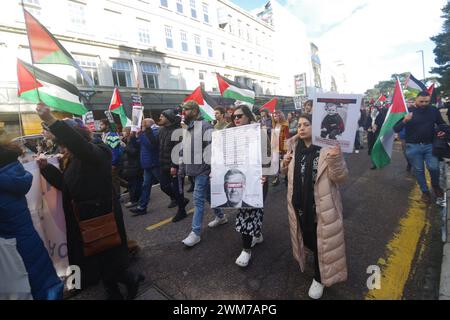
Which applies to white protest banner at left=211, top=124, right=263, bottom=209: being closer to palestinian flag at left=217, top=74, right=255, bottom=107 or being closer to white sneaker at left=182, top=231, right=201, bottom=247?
white sneaker at left=182, top=231, right=201, bottom=247

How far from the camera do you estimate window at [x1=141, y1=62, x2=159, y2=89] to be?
20.2 m

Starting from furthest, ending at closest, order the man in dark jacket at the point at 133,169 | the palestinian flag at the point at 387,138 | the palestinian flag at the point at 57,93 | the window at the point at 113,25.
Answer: the window at the point at 113,25
the man in dark jacket at the point at 133,169
the palestinian flag at the point at 387,138
the palestinian flag at the point at 57,93

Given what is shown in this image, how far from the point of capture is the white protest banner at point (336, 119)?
2.14m

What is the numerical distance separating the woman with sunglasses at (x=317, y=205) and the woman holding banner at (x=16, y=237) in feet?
8.08

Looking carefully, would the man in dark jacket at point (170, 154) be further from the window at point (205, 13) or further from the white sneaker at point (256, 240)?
the window at point (205, 13)

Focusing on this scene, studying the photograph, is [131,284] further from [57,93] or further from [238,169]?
[57,93]

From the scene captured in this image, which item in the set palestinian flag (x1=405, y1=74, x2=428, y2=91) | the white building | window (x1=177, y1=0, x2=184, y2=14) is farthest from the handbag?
window (x1=177, y1=0, x2=184, y2=14)

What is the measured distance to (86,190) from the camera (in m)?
2.32

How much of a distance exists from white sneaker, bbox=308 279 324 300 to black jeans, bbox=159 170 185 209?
2.78 meters

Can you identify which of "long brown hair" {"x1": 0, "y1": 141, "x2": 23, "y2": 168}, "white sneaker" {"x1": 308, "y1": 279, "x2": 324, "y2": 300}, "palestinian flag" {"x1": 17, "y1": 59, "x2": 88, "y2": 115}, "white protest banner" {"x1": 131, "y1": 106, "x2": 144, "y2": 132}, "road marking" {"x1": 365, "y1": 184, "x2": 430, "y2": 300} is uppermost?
"palestinian flag" {"x1": 17, "y1": 59, "x2": 88, "y2": 115}

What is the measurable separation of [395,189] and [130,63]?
19.2 meters

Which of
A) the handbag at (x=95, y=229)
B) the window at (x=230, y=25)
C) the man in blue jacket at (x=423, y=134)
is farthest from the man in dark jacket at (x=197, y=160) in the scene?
the window at (x=230, y=25)

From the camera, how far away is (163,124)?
4621mm

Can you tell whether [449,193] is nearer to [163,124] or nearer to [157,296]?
[157,296]
